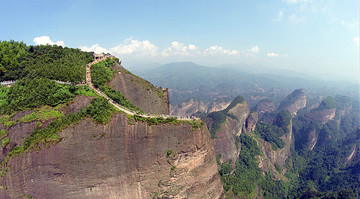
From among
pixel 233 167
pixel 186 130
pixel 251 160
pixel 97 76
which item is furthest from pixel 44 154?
pixel 251 160

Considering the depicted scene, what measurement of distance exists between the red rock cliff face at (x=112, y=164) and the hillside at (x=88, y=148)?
0.25 ft

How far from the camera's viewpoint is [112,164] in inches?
644

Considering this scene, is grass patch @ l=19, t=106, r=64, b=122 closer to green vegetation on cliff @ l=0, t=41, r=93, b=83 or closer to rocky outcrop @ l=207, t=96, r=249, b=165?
green vegetation on cliff @ l=0, t=41, r=93, b=83

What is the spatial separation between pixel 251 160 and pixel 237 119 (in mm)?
15593

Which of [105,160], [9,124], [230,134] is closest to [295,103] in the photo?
[230,134]

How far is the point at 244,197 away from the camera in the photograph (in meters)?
40.1

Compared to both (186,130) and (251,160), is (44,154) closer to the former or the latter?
(186,130)

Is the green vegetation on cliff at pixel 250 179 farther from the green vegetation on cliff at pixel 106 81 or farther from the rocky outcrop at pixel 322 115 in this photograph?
the rocky outcrop at pixel 322 115

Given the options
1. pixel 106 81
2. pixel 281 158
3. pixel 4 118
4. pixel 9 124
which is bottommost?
pixel 281 158

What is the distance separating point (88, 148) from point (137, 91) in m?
10.5

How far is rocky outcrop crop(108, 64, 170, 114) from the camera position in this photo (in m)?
23.5

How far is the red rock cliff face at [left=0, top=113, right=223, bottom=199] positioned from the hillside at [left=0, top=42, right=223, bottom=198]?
75 millimetres

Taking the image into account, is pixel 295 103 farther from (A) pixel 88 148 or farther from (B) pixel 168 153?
(A) pixel 88 148

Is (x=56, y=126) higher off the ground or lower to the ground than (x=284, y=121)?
higher
